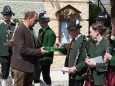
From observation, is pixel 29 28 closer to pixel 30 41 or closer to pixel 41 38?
pixel 30 41

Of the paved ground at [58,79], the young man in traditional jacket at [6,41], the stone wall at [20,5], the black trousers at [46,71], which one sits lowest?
the paved ground at [58,79]

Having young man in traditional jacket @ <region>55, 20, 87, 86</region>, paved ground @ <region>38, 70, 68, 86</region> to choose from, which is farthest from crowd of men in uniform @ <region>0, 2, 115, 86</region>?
paved ground @ <region>38, 70, 68, 86</region>

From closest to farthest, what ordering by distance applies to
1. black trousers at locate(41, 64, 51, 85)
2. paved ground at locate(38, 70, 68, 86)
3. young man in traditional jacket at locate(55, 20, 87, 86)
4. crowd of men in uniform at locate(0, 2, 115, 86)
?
1. crowd of men in uniform at locate(0, 2, 115, 86)
2. young man in traditional jacket at locate(55, 20, 87, 86)
3. black trousers at locate(41, 64, 51, 85)
4. paved ground at locate(38, 70, 68, 86)

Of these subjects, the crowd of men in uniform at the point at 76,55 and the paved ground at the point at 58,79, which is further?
the paved ground at the point at 58,79

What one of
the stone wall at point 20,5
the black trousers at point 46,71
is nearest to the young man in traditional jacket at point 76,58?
the black trousers at point 46,71

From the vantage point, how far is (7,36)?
9523mm

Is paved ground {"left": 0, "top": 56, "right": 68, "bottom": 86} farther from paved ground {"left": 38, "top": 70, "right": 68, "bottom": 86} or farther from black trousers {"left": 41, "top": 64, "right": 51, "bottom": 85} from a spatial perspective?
black trousers {"left": 41, "top": 64, "right": 51, "bottom": 85}

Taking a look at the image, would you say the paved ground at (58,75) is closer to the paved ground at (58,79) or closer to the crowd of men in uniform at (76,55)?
the paved ground at (58,79)

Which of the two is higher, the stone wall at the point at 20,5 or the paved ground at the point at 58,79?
the stone wall at the point at 20,5

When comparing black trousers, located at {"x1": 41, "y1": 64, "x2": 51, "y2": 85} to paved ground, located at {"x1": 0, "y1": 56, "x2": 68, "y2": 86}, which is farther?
paved ground, located at {"x1": 0, "y1": 56, "x2": 68, "y2": 86}

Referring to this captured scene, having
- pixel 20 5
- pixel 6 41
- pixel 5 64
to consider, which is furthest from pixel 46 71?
pixel 20 5

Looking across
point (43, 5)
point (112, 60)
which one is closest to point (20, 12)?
point (43, 5)

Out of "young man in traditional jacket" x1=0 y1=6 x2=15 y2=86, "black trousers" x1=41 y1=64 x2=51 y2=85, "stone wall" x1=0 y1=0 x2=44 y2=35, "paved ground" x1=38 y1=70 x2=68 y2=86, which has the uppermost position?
"stone wall" x1=0 y1=0 x2=44 y2=35

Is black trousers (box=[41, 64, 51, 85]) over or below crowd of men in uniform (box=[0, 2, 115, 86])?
below
